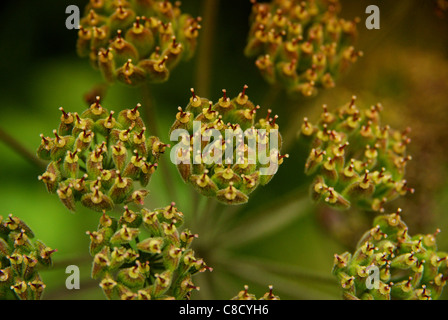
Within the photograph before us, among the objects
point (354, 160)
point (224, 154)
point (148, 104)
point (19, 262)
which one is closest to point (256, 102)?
point (148, 104)

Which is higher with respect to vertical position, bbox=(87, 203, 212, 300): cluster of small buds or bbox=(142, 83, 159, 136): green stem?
bbox=(142, 83, 159, 136): green stem

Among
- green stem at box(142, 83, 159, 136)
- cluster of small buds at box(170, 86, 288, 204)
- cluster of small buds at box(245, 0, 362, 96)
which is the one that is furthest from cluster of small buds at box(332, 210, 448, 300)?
green stem at box(142, 83, 159, 136)

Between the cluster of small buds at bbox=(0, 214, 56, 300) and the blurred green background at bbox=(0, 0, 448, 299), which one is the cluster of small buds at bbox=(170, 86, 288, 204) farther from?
the cluster of small buds at bbox=(0, 214, 56, 300)

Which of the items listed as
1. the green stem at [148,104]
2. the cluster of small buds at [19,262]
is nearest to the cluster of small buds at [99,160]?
the cluster of small buds at [19,262]

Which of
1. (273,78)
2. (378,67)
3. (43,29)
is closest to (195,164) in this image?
(273,78)

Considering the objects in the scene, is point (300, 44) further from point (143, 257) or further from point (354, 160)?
point (143, 257)
